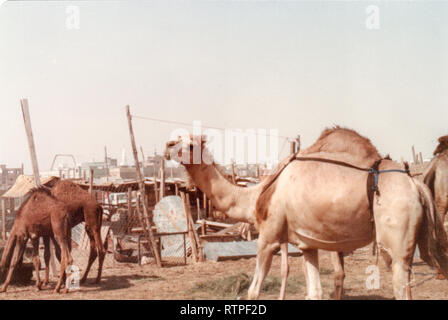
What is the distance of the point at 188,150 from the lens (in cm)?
710

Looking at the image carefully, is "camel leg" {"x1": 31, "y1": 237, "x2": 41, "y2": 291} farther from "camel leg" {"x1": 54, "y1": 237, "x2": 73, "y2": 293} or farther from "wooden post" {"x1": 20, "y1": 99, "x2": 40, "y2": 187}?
"wooden post" {"x1": 20, "y1": 99, "x2": 40, "y2": 187}

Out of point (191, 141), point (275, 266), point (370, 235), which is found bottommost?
point (275, 266)

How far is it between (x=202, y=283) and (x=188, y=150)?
9.25ft

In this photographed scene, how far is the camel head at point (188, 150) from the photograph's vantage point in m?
7.09

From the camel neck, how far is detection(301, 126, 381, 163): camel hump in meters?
1.11

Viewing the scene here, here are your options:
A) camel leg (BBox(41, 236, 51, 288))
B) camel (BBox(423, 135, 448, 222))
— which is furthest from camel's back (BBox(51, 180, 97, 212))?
camel (BBox(423, 135, 448, 222))

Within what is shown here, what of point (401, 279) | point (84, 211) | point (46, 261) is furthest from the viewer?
point (84, 211)

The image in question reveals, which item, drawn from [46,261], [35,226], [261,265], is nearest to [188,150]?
[261,265]

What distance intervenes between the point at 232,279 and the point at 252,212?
6.49 feet

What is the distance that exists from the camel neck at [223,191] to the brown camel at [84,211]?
3.70 meters

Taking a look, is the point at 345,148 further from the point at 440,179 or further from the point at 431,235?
the point at 440,179
